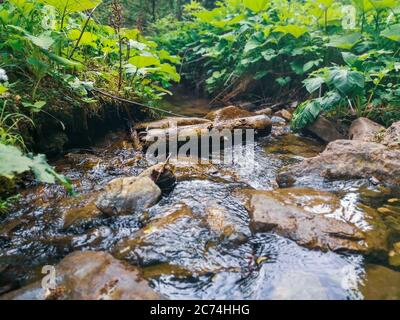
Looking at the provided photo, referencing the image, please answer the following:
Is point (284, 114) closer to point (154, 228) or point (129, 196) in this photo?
point (129, 196)

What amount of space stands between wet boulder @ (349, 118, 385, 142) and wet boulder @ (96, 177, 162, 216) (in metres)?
2.39

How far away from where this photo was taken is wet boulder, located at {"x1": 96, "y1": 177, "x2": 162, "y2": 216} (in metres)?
2.18

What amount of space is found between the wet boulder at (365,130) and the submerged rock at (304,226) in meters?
1.74

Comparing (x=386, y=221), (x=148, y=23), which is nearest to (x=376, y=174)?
(x=386, y=221)

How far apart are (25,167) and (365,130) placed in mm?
3360

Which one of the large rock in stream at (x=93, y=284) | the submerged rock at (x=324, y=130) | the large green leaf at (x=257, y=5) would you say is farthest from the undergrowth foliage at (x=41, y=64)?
the large green leaf at (x=257, y=5)

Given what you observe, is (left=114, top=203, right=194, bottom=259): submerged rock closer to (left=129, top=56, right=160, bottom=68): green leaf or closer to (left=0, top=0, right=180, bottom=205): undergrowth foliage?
(left=0, top=0, right=180, bottom=205): undergrowth foliage

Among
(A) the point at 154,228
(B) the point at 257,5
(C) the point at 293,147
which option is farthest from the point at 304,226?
(B) the point at 257,5

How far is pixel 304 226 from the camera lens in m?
1.97

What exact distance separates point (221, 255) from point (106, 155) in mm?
1989

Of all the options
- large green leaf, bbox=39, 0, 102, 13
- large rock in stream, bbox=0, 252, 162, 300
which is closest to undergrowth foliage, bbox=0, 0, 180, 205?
large green leaf, bbox=39, 0, 102, 13

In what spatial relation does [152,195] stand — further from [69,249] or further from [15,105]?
[15,105]

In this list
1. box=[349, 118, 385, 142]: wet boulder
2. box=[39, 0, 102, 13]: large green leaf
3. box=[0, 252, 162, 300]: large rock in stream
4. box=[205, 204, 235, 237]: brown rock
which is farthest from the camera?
box=[349, 118, 385, 142]: wet boulder

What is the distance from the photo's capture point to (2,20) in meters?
2.73
